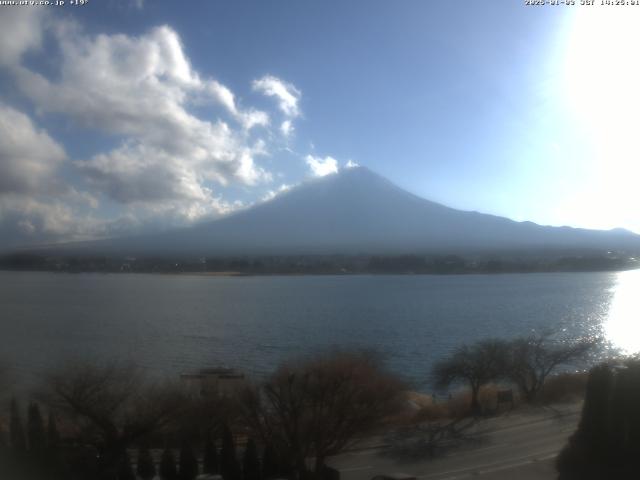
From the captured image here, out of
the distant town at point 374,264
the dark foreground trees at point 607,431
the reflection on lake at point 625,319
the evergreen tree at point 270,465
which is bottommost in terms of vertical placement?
the reflection on lake at point 625,319

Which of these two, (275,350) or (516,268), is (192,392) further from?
(516,268)

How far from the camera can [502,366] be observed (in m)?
9.15

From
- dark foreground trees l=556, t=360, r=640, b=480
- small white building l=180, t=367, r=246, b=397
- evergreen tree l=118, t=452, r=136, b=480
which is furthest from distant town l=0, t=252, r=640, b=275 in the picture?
dark foreground trees l=556, t=360, r=640, b=480

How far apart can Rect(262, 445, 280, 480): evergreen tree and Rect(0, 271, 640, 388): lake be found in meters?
4.11

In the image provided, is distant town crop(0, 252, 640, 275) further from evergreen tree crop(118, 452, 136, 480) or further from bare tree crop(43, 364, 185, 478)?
evergreen tree crop(118, 452, 136, 480)

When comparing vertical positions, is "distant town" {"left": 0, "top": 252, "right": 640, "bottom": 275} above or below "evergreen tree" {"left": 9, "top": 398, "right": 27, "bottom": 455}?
above

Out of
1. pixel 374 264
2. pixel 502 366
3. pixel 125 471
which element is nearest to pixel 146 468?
pixel 125 471

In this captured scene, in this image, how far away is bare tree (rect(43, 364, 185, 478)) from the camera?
5.73 metres

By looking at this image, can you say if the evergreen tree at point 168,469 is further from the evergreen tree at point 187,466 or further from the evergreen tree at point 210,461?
the evergreen tree at point 210,461

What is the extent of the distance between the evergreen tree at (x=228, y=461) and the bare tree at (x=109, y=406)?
94 cm

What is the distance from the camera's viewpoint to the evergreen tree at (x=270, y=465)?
5.38 meters

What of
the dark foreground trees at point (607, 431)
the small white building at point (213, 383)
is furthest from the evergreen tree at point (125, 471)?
the dark foreground trees at point (607, 431)

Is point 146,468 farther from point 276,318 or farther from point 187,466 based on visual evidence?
point 276,318

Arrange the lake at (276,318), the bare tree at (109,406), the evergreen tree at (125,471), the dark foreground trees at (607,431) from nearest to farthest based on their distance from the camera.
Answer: the dark foreground trees at (607,431), the evergreen tree at (125,471), the bare tree at (109,406), the lake at (276,318)
